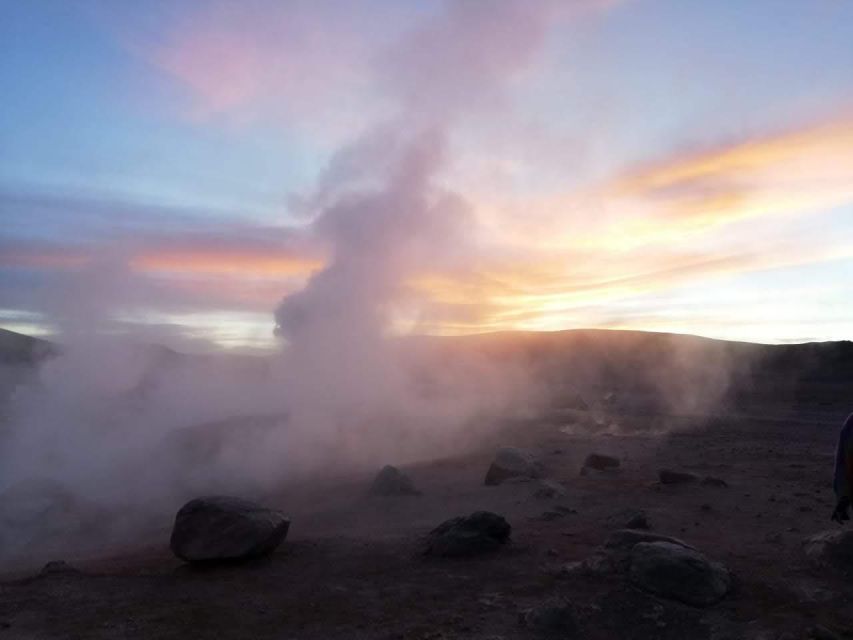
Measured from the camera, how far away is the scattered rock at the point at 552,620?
6.23 m

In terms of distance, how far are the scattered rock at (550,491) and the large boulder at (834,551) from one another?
4405 millimetres

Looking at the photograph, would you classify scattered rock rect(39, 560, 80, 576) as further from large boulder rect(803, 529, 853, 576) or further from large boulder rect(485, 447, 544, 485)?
large boulder rect(803, 529, 853, 576)

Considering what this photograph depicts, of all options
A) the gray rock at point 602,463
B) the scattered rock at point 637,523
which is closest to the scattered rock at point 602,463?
the gray rock at point 602,463

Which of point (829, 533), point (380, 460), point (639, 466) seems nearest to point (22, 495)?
point (380, 460)

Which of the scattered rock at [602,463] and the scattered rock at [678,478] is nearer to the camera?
the scattered rock at [678,478]

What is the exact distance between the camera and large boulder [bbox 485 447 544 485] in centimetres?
1336

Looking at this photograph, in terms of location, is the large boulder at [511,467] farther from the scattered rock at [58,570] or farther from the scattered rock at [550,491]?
the scattered rock at [58,570]

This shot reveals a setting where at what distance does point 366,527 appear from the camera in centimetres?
1074

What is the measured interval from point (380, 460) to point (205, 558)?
8.36m

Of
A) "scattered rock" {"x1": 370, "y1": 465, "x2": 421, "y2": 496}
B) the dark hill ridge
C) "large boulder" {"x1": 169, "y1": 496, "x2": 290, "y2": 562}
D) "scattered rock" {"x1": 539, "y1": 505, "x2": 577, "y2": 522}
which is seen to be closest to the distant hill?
the dark hill ridge

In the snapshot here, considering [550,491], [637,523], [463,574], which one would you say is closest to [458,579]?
[463,574]

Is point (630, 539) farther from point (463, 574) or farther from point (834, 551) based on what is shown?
point (834, 551)

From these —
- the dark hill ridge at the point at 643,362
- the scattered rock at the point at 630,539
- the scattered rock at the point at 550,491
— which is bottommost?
the scattered rock at the point at 550,491

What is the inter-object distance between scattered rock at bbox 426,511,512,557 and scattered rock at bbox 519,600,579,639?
1962mm
